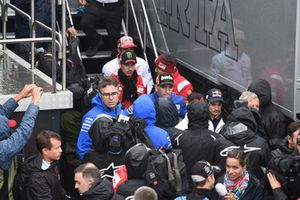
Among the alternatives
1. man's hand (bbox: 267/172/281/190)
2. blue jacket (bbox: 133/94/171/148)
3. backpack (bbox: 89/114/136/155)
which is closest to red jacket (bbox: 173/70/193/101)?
blue jacket (bbox: 133/94/171/148)

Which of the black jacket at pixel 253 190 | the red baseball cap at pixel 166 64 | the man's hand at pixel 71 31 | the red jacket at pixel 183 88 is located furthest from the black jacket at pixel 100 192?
the man's hand at pixel 71 31

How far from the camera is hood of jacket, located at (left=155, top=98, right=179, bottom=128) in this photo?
866 centimetres

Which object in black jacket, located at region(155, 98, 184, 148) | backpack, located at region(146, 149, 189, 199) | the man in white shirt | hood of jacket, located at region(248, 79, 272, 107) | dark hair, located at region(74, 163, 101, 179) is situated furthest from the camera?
the man in white shirt

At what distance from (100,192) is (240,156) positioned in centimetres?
139

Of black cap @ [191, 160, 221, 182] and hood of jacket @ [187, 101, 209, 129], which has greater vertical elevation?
hood of jacket @ [187, 101, 209, 129]

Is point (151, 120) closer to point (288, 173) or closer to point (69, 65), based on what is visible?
point (288, 173)

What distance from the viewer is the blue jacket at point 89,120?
869 centimetres

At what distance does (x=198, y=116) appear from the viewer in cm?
830

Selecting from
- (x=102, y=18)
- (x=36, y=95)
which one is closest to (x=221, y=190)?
(x=36, y=95)

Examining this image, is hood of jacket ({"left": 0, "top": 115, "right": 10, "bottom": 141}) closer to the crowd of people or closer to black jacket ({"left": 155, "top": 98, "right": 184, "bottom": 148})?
the crowd of people

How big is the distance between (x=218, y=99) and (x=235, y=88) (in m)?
0.70

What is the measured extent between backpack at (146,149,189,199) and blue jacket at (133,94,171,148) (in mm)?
710

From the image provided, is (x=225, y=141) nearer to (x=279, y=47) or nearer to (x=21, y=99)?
(x=279, y=47)

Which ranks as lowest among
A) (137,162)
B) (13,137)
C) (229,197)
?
(229,197)
